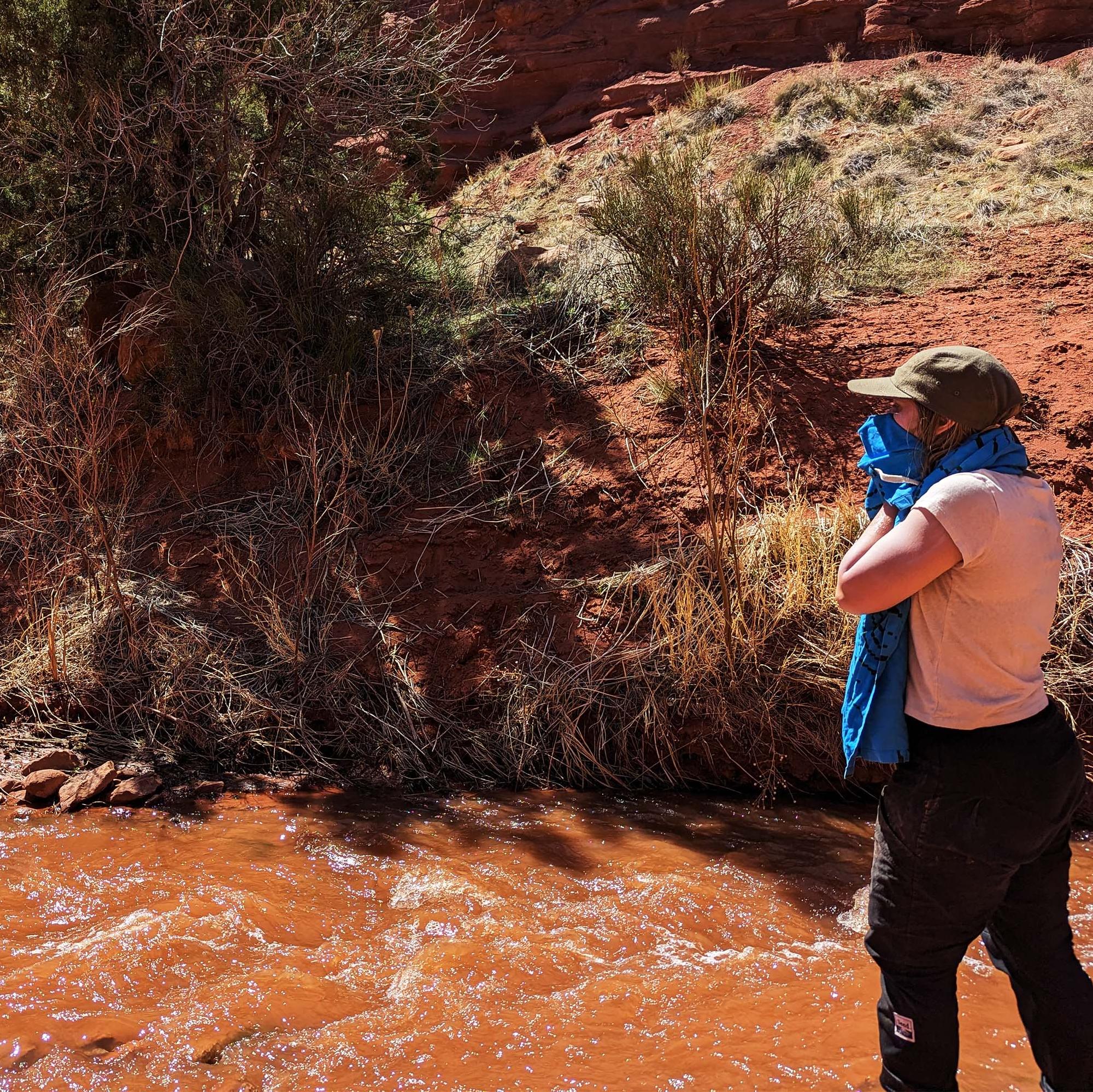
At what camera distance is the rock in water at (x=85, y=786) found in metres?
4.06

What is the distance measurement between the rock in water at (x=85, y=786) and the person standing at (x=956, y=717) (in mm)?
3353

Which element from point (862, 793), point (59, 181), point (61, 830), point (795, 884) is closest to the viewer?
point (795, 884)

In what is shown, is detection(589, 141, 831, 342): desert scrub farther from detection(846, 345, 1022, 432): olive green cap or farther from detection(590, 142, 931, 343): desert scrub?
detection(846, 345, 1022, 432): olive green cap

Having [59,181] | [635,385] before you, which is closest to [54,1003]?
[635,385]

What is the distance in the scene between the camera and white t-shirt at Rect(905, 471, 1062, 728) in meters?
1.77

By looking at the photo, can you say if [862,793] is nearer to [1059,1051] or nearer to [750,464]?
[750,464]

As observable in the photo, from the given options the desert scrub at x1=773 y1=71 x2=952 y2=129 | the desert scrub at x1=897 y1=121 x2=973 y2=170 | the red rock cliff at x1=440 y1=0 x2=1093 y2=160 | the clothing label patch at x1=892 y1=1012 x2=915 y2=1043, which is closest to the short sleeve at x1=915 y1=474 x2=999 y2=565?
the clothing label patch at x1=892 y1=1012 x2=915 y2=1043

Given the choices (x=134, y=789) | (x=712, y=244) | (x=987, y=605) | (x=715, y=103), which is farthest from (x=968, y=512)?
(x=715, y=103)

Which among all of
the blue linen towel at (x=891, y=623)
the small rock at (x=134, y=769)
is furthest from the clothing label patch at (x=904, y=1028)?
the small rock at (x=134, y=769)

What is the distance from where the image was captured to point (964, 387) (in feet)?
6.14

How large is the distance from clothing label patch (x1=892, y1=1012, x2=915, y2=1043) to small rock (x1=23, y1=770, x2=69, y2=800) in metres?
3.54

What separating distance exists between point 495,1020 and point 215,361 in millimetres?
4946

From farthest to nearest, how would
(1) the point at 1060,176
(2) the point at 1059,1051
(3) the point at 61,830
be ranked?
(1) the point at 1060,176 < (3) the point at 61,830 < (2) the point at 1059,1051

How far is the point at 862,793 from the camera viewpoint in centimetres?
421
